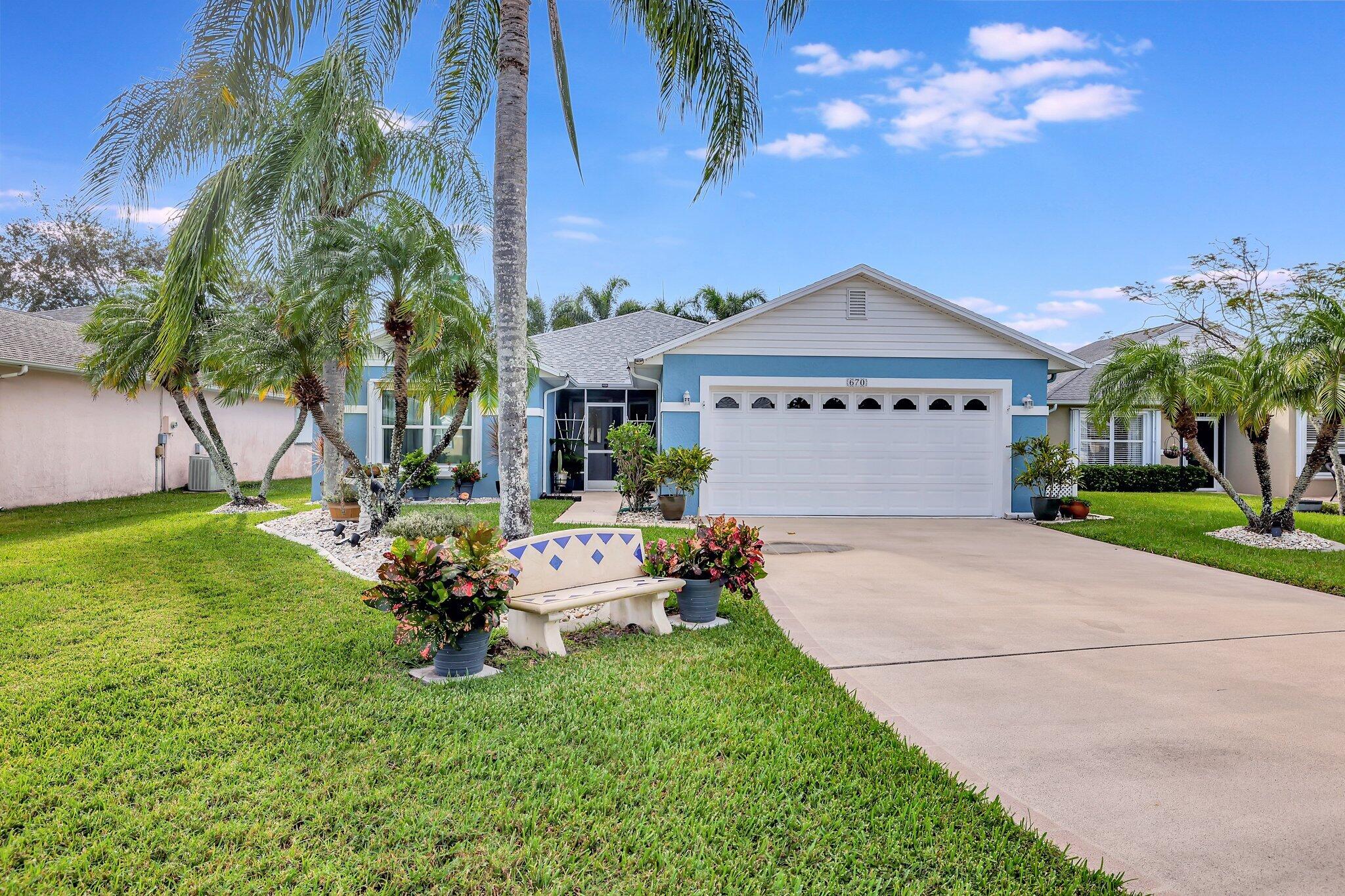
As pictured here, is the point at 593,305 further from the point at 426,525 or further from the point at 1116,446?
the point at 426,525

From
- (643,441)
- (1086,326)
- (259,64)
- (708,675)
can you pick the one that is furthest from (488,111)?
(1086,326)

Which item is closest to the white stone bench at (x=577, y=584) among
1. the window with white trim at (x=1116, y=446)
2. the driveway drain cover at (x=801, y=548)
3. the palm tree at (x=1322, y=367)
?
the driveway drain cover at (x=801, y=548)

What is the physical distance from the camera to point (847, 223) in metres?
18.9

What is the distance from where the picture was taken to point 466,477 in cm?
1597

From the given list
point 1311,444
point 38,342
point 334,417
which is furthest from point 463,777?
point 1311,444

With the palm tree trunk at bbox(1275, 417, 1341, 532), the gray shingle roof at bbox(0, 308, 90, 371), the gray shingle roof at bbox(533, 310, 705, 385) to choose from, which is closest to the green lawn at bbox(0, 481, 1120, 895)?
the palm tree trunk at bbox(1275, 417, 1341, 532)

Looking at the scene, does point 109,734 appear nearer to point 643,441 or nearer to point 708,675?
point 708,675

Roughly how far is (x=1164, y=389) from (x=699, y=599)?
9.85 meters

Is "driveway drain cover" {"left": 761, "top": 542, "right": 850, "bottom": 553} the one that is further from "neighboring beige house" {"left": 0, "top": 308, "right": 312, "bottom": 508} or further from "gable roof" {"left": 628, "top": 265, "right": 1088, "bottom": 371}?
"neighboring beige house" {"left": 0, "top": 308, "right": 312, "bottom": 508}

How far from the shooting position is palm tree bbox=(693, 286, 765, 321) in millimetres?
30266

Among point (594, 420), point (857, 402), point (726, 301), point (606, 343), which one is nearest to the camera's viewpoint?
point (857, 402)

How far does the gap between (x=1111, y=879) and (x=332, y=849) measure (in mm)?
2895

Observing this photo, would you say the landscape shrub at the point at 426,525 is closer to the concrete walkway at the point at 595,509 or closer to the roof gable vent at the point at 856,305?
the concrete walkway at the point at 595,509

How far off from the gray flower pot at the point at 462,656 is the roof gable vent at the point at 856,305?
11.1 meters
